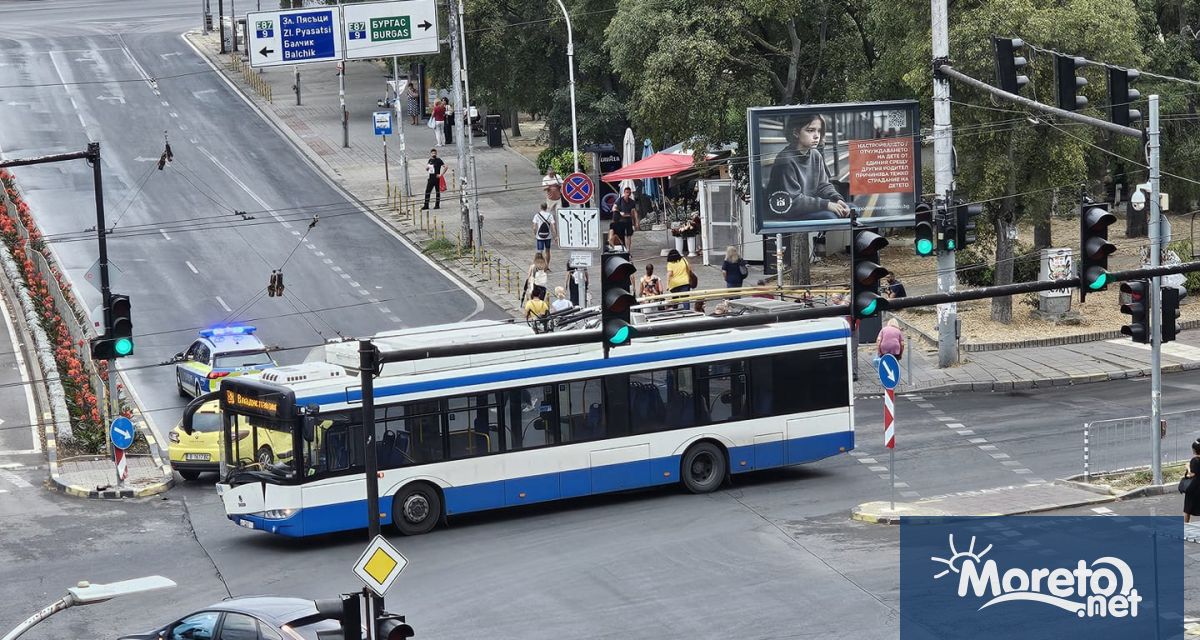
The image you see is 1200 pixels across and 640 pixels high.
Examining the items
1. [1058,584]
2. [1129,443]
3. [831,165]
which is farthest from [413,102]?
[1058,584]

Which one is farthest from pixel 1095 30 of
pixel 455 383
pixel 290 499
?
pixel 290 499

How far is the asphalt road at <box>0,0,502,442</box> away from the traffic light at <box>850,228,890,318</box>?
13.4 metres

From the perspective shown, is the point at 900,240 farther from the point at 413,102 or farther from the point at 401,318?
the point at 413,102

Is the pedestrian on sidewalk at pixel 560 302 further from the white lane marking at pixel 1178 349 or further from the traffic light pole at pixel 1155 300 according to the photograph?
the traffic light pole at pixel 1155 300

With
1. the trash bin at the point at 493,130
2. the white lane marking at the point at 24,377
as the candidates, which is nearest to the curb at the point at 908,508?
the white lane marking at the point at 24,377

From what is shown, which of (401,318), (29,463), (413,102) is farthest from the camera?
(413,102)

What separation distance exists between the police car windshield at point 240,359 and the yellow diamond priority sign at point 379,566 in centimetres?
1649

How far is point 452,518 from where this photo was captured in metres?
25.0

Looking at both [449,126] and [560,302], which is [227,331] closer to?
[560,302]

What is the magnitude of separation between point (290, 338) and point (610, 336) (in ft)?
71.3

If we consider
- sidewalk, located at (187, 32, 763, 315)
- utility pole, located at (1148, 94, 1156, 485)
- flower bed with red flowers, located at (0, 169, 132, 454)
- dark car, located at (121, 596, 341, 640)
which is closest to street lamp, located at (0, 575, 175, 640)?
dark car, located at (121, 596, 341, 640)

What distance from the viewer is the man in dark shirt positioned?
140 ft

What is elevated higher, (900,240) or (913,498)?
(900,240)

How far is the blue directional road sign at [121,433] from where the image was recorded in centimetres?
2577
